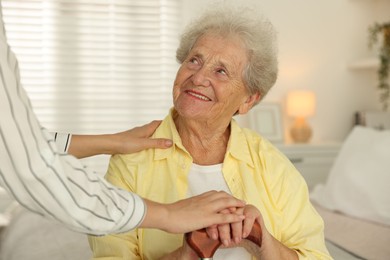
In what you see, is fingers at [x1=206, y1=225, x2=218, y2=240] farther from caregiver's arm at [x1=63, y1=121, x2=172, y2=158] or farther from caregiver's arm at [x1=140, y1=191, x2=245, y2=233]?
caregiver's arm at [x1=63, y1=121, x2=172, y2=158]

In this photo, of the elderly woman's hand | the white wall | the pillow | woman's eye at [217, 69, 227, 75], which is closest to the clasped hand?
the elderly woman's hand

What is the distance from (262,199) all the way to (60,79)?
2799mm

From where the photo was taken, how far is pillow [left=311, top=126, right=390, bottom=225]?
2.55m

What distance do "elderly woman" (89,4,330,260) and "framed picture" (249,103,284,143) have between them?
249 cm

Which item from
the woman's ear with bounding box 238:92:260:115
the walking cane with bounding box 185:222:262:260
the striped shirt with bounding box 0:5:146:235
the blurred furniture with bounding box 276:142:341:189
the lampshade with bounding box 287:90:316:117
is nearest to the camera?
the striped shirt with bounding box 0:5:146:235

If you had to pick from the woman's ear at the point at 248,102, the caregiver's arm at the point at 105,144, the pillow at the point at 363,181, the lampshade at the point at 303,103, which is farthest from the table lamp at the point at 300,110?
the caregiver's arm at the point at 105,144

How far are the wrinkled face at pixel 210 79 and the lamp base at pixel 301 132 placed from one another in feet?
8.60

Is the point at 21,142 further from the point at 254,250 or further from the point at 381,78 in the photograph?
the point at 381,78

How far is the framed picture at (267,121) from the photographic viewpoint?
4164mm

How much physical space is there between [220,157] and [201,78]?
0.25m

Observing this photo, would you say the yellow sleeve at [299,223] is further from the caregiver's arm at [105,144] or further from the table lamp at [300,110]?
the table lamp at [300,110]

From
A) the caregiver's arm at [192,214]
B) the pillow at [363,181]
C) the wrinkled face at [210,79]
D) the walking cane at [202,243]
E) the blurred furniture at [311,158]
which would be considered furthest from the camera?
the blurred furniture at [311,158]

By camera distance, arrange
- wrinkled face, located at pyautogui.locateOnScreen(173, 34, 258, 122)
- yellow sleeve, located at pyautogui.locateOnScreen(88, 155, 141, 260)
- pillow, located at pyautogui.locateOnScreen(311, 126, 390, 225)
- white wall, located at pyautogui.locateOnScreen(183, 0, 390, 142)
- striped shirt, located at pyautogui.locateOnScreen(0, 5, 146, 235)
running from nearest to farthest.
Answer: striped shirt, located at pyautogui.locateOnScreen(0, 5, 146, 235)
yellow sleeve, located at pyautogui.locateOnScreen(88, 155, 141, 260)
wrinkled face, located at pyautogui.locateOnScreen(173, 34, 258, 122)
pillow, located at pyautogui.locateOnScreen(311, 126, 390, 225)
white wall, located at pyautogui.locateOnScreen(183, 0, 390, 142)

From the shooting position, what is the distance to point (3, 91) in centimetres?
81
